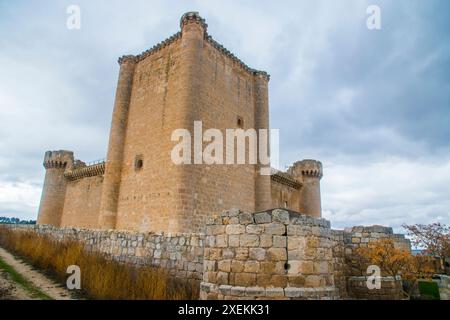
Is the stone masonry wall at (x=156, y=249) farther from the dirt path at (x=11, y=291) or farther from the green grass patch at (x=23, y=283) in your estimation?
the dirt path at (x=11, y=291)

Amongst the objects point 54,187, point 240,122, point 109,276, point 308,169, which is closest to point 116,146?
point 240,122

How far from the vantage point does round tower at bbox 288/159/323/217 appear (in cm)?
2325

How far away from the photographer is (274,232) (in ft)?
17.5

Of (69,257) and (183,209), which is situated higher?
(183,209)

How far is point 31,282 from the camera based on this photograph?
261 inches

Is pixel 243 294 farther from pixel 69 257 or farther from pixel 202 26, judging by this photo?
pixel 202 26

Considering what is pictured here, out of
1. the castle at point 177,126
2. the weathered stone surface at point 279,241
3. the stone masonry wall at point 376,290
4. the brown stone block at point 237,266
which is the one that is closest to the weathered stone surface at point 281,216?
the weathered stone surface at point 279,241

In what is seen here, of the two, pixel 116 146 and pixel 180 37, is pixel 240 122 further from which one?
pixel 116 146

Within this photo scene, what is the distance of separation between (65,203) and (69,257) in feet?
53.4

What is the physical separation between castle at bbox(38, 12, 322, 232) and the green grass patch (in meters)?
5.10

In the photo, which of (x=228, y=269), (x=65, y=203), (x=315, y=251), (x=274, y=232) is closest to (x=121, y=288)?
(x=228, y=269)

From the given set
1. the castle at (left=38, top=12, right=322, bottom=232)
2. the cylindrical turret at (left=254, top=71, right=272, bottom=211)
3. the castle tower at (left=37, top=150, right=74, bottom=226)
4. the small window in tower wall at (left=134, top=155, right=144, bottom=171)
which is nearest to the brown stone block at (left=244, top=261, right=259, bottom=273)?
the castle at (left=38, top=12, right=322, bottom=232)

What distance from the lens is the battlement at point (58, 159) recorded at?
23.4 m

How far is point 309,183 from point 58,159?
19520 millimetres
